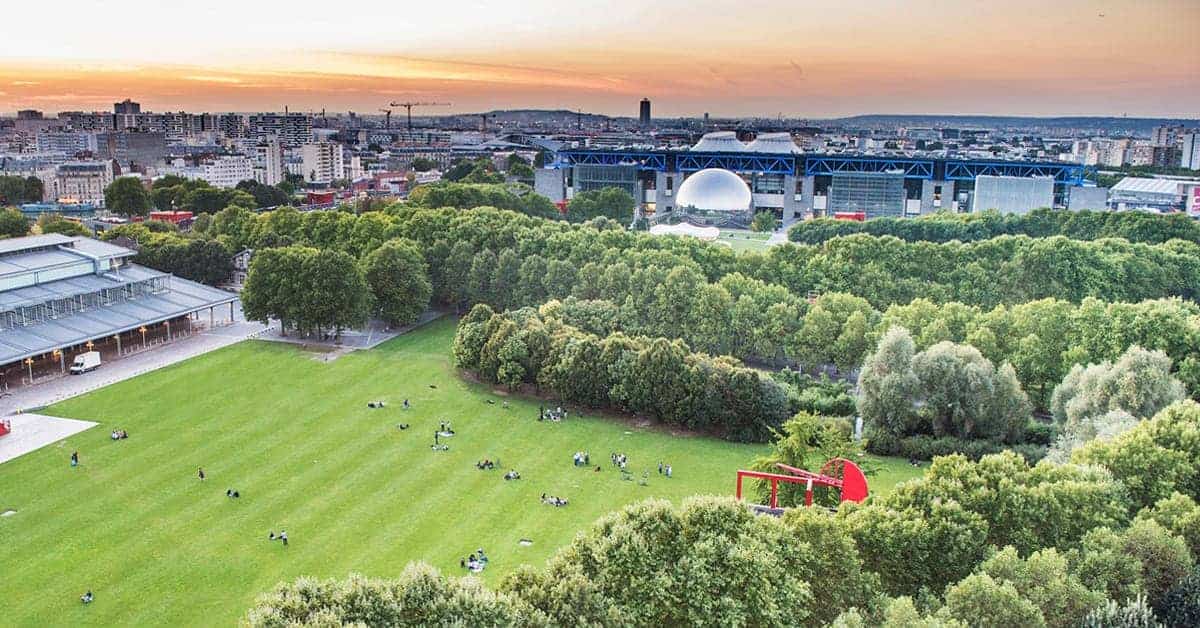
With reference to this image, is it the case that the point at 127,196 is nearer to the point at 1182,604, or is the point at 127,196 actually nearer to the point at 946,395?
the point at 946,395

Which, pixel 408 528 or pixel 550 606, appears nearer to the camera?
pixel 550 606

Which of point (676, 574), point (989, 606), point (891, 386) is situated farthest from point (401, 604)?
point (891, 386)

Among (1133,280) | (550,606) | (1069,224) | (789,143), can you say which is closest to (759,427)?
(550,606)

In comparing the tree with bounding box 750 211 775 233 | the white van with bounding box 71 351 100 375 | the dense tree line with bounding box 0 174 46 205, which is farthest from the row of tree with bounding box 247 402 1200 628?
the dense tree line with bounding box 0 174 46 205

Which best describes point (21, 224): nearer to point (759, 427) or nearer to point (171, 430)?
point (171, 430)

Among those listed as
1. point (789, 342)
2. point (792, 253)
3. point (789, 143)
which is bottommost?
point (789, 342)
